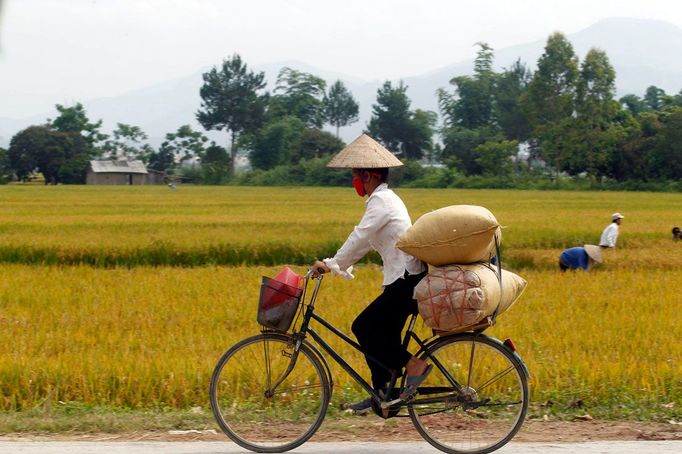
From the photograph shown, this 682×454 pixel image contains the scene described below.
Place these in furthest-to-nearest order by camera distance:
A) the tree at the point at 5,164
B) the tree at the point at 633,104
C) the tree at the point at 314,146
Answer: the tree at the point at 633,104 < the tree at the point at 314,146 < the tree at the point at 5,164

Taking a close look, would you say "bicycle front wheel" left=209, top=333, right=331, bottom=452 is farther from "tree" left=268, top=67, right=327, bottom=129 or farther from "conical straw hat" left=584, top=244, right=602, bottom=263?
"tree" left=268, top=67, right=327, bottom=129

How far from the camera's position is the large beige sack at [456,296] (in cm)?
475

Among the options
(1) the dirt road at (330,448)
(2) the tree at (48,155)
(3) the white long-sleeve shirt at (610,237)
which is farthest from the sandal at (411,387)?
(2) the tree at (48,155)

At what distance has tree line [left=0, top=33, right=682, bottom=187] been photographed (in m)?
66.7

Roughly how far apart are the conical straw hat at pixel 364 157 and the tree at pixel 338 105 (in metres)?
130

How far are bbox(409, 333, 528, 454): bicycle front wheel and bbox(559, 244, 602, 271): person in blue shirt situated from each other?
10.9 meters

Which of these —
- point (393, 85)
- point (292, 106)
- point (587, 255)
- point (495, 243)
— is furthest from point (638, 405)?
point (292, 106)

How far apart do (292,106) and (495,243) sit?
10973 cm

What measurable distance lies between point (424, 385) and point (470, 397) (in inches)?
10.6

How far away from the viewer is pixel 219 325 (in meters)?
9.11

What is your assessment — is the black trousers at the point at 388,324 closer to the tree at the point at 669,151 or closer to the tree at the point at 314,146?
the tree at the point at 669,151

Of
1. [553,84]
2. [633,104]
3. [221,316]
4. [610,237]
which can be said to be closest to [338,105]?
[633,104]

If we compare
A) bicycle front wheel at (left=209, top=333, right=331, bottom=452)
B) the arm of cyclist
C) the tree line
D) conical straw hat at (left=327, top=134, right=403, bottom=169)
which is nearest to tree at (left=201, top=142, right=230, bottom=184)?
the tree line

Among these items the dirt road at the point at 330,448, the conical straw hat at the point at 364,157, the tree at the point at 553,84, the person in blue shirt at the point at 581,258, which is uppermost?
the tree at the point at 553,84
